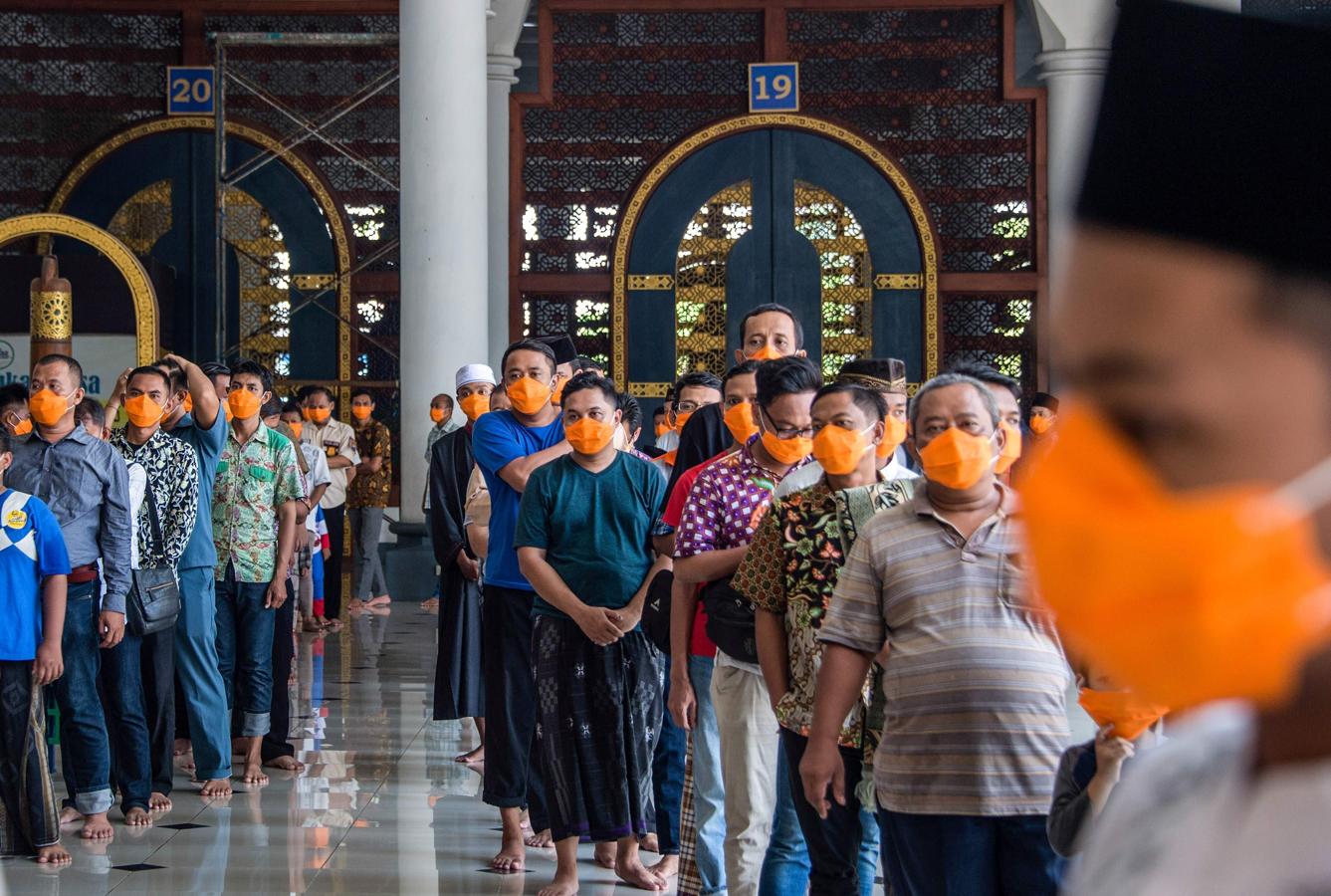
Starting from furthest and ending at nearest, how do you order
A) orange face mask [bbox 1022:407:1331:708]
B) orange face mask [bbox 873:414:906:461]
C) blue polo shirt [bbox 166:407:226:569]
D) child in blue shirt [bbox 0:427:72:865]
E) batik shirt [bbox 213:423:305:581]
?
batik shirt [bbox 213:423:305:581] < blue polo shirt [bbox 166:407:226:569] < child in blue shirt [bbox 0:427:72:865] < orange face mask [bbox 873:414:906:461] < orange face mask [bbox 1022:407:1331:708]

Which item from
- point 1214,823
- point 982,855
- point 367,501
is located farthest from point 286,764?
point 1214,823

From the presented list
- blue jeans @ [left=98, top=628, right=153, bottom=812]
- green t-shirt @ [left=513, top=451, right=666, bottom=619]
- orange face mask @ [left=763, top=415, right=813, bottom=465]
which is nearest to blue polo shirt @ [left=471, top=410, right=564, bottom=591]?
green t-shirt @ [left=513, top=451, right=666, bottom=619]

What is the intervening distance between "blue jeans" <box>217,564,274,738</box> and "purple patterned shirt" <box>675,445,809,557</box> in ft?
9.83

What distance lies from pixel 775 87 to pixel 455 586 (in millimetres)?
7878

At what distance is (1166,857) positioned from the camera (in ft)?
2.75

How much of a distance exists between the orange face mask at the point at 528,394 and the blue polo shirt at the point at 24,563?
4.88 ft

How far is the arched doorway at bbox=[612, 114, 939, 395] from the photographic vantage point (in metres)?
13.6

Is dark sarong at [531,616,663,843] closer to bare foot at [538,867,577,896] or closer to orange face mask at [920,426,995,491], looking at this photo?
bare foot at [538,867,577,896]

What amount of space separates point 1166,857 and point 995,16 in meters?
13.6

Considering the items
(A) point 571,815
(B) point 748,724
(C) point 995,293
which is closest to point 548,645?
(A) point 571,815

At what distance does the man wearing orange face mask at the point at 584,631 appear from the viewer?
4.96 meters

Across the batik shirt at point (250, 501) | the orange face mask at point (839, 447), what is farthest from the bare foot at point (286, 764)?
the orange face mask at point (839, 447)

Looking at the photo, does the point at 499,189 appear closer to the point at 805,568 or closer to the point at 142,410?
the point at 142,410

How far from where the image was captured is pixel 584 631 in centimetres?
491
